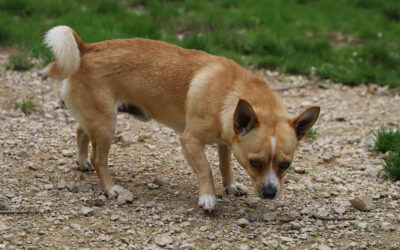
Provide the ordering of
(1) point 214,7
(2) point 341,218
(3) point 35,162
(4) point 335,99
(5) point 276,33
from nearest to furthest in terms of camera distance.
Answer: (2) point 341,218, (3) point 35,162, (4) point 335,99, (5) point 276,33, (1) point 214,7

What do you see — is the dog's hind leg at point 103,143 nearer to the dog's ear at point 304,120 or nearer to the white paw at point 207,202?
the white paw at point 207,202

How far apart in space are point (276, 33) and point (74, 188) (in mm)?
5787

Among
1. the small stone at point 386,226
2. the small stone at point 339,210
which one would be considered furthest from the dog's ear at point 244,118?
the small stone at point 386,226

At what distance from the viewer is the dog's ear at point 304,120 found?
4.38 m

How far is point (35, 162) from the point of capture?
561 cm

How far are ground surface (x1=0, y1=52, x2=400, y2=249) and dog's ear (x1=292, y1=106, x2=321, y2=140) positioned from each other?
828 millimetres

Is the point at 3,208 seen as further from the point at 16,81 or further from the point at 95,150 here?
the point at 16,81

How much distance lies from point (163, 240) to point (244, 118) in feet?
4.01

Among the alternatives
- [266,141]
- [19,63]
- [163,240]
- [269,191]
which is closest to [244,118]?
[266,141]

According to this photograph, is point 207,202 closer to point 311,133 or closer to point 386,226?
point 386,226

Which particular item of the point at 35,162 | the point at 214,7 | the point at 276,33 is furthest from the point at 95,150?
the point at 214,7

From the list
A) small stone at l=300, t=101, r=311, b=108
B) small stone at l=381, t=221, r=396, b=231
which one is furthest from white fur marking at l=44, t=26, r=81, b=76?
small stone at l=300, t=101, r=311, b=108

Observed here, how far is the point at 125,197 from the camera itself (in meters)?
4.99

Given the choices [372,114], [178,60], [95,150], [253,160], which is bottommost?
[372,114]
